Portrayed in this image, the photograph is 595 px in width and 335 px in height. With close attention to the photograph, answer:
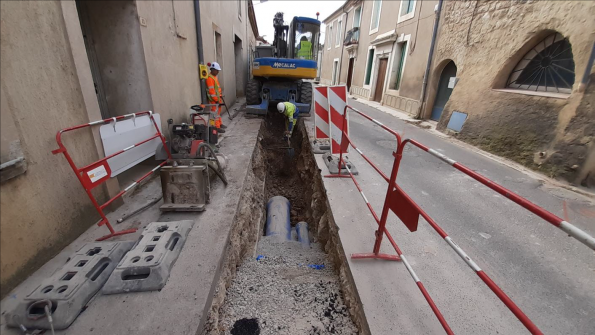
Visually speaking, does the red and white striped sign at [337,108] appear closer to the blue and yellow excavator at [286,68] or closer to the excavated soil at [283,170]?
the excavated soil at [283,170]

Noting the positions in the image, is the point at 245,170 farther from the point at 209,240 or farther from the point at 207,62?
the point at 207,62

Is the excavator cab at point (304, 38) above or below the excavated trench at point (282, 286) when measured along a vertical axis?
above

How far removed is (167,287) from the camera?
1908 millimetres

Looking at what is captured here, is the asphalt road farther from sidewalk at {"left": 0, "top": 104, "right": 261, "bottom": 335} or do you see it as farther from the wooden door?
the wooden door

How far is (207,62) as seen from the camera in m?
→ 6.71

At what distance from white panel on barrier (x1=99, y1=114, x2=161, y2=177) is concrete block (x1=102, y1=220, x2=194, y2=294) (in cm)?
112

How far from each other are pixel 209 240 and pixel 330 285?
124 centimetres

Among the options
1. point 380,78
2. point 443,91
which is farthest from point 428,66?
point 380,78

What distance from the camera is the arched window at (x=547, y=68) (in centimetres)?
498

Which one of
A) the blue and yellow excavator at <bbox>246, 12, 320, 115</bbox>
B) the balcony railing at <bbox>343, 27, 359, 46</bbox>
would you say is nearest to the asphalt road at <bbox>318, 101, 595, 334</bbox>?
the blue and yellow excavator at <bbox>246, 12, 320, 115</bbox>

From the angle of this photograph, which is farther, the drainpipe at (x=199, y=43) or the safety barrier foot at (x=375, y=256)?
the drainpipe at (x=199, y=43)

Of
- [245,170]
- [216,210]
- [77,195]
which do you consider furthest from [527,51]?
[77,195]

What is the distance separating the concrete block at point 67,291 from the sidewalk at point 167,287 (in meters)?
0.07

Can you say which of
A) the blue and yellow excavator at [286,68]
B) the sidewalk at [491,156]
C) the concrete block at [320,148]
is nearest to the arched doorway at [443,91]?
the sidewalk at [491,156]
